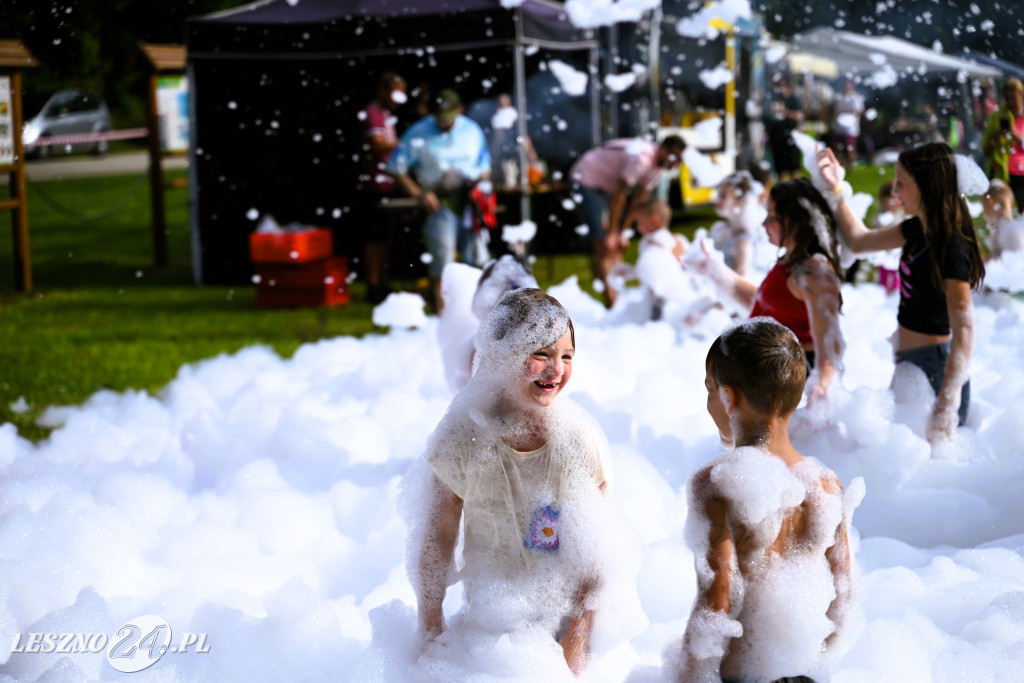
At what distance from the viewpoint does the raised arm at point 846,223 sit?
3.61m

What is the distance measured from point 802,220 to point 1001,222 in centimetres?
205

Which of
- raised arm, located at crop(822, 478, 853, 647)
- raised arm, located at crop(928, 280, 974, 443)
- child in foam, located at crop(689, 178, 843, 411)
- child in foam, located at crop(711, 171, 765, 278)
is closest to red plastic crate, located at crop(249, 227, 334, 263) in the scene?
child in foam, located at crop(711, 171, 765, 278)

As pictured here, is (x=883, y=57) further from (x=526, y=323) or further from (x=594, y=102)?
(x=526, y=323)

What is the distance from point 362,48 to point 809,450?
4.91 meters

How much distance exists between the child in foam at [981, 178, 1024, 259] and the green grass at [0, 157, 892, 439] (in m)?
0.60

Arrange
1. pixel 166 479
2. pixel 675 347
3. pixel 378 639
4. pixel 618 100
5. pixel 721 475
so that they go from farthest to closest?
pixel 618 100 < pixel 675 347 < pixel 166 479 < pixel 378 639 < pixel 721 475

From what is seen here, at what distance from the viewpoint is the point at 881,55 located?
677 centimetres

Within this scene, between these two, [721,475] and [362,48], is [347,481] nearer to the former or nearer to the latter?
[721,475]

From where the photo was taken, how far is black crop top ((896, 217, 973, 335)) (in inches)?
134

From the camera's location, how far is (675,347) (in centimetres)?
570

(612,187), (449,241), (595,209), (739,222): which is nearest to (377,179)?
(449,241)

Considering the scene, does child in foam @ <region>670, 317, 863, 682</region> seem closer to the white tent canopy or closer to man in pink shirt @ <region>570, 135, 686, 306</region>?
the white tent canopy

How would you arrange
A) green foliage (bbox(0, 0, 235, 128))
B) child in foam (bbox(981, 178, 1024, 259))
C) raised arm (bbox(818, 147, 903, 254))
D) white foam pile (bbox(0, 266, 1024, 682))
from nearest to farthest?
white foam pile (bbox(0, 266, 1024, 682)) → raised arm (bbox(818, 147, 903, 254)) → child in foam (bbox(981, 178, 1024, 259)) → green foliage (bbox(0, 0, 235, 128))

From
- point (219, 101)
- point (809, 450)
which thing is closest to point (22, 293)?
point (219, 101)
